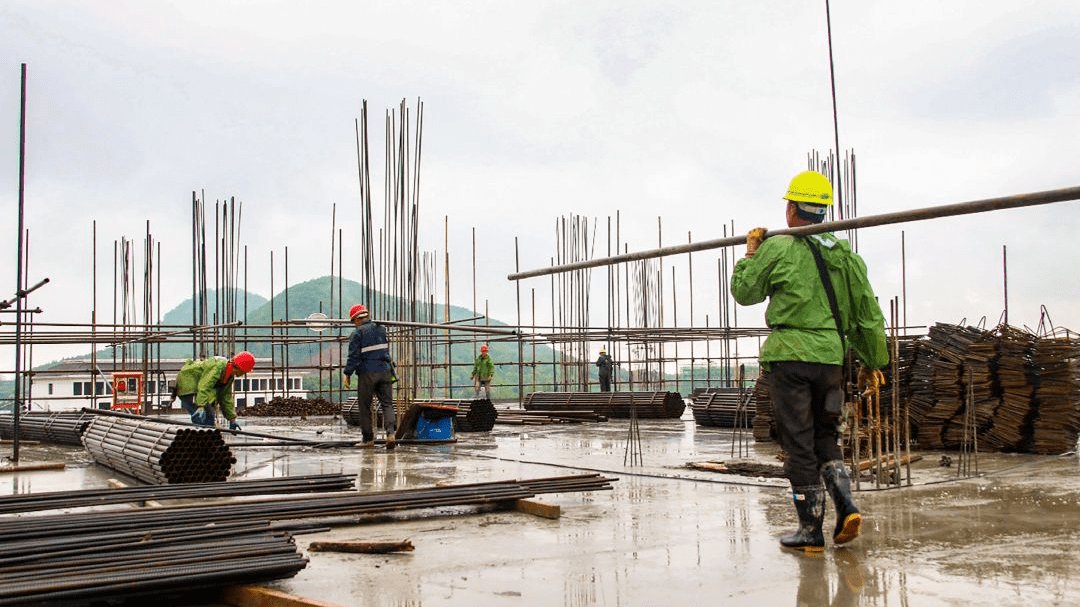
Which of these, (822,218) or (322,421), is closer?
(822,218)

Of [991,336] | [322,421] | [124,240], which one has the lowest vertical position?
[322,421]

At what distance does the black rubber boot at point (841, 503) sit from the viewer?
4430 millimetres

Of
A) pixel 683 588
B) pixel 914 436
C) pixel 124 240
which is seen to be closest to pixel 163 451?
pixel 683 588

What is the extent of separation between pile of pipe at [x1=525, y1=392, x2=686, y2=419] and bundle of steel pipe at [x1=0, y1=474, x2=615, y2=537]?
1033 cm

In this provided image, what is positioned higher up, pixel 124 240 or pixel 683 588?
pixel 124 240

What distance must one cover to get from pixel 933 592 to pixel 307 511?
3320mm

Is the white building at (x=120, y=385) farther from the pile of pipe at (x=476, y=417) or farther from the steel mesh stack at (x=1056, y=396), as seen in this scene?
the steel mesh stack at (x=1056, y=396)

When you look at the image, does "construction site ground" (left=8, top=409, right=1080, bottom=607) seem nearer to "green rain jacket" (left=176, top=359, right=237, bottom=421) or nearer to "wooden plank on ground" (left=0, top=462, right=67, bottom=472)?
"wooden plank on ground" (left=0, top=462, right=67, bottom=472)

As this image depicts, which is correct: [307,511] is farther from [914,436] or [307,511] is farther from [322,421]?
[322,421]

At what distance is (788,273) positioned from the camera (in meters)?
4.70

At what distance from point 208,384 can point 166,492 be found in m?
6.96

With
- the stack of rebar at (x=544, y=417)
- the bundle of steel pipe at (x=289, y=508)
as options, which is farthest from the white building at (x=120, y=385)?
the bundle of steel pipe at (x=289, y=508)

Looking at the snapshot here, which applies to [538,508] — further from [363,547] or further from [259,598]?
[259,598]

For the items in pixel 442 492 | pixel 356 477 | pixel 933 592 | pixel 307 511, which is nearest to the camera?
pixel 933 592
